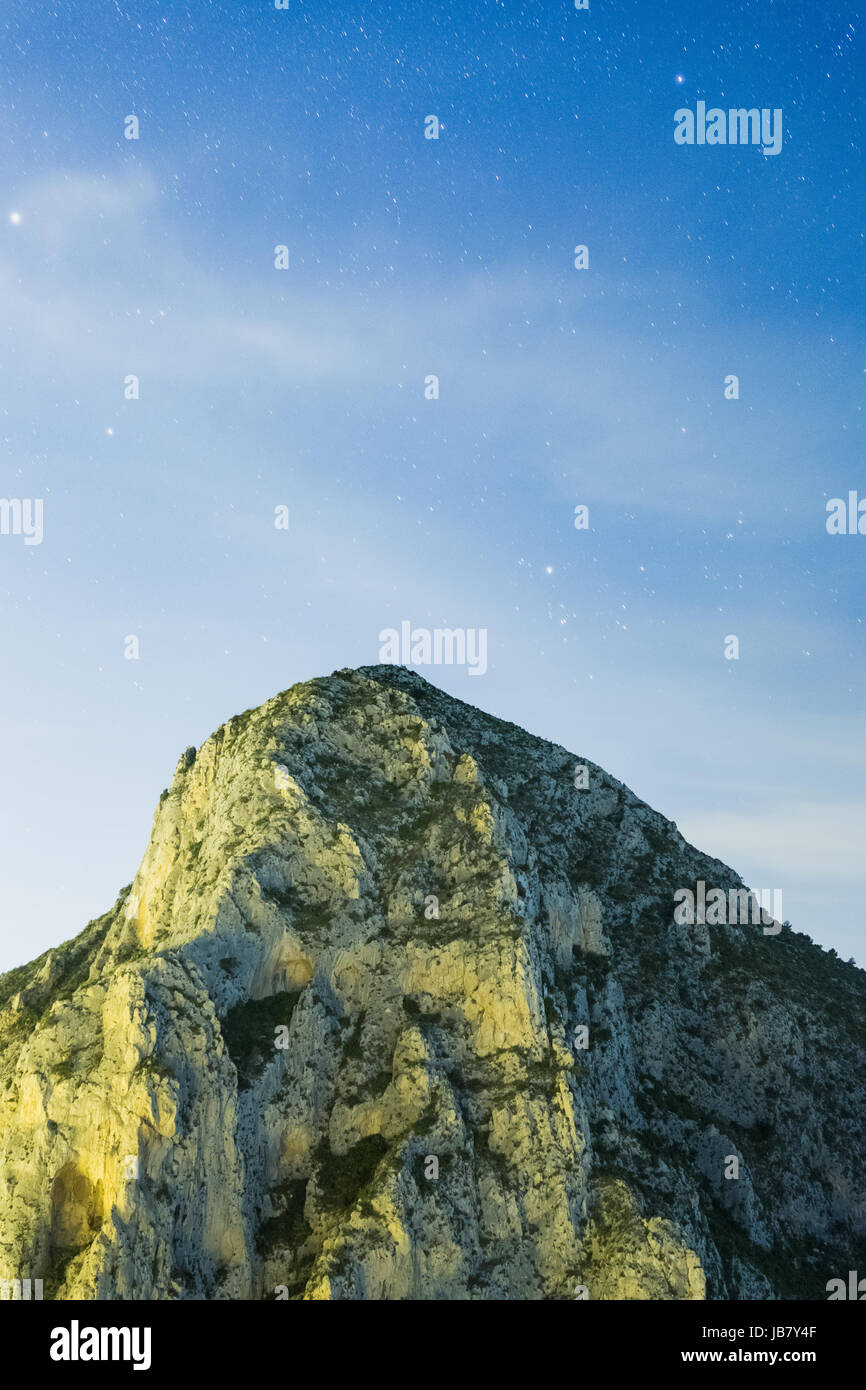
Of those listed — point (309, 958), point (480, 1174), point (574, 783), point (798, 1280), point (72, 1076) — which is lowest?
point (798, 1280)

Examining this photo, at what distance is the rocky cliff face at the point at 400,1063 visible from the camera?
79062 mm

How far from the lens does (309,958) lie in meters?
91.4

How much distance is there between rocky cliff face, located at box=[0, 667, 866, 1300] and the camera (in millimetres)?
79062

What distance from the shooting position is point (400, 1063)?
8719cm

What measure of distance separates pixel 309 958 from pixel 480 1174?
59.4 ft

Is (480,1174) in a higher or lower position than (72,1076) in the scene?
lower

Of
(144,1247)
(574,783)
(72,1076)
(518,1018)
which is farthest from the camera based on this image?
(574,783)

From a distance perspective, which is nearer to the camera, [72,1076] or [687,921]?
[72,1076]

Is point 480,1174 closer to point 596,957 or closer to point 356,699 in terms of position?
point 596,957

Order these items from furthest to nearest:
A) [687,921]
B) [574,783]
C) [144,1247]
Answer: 1. [574,783]
2. [687,921]
3. [144,1247]

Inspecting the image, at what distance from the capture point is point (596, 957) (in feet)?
351

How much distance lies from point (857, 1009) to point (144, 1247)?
224 ft
